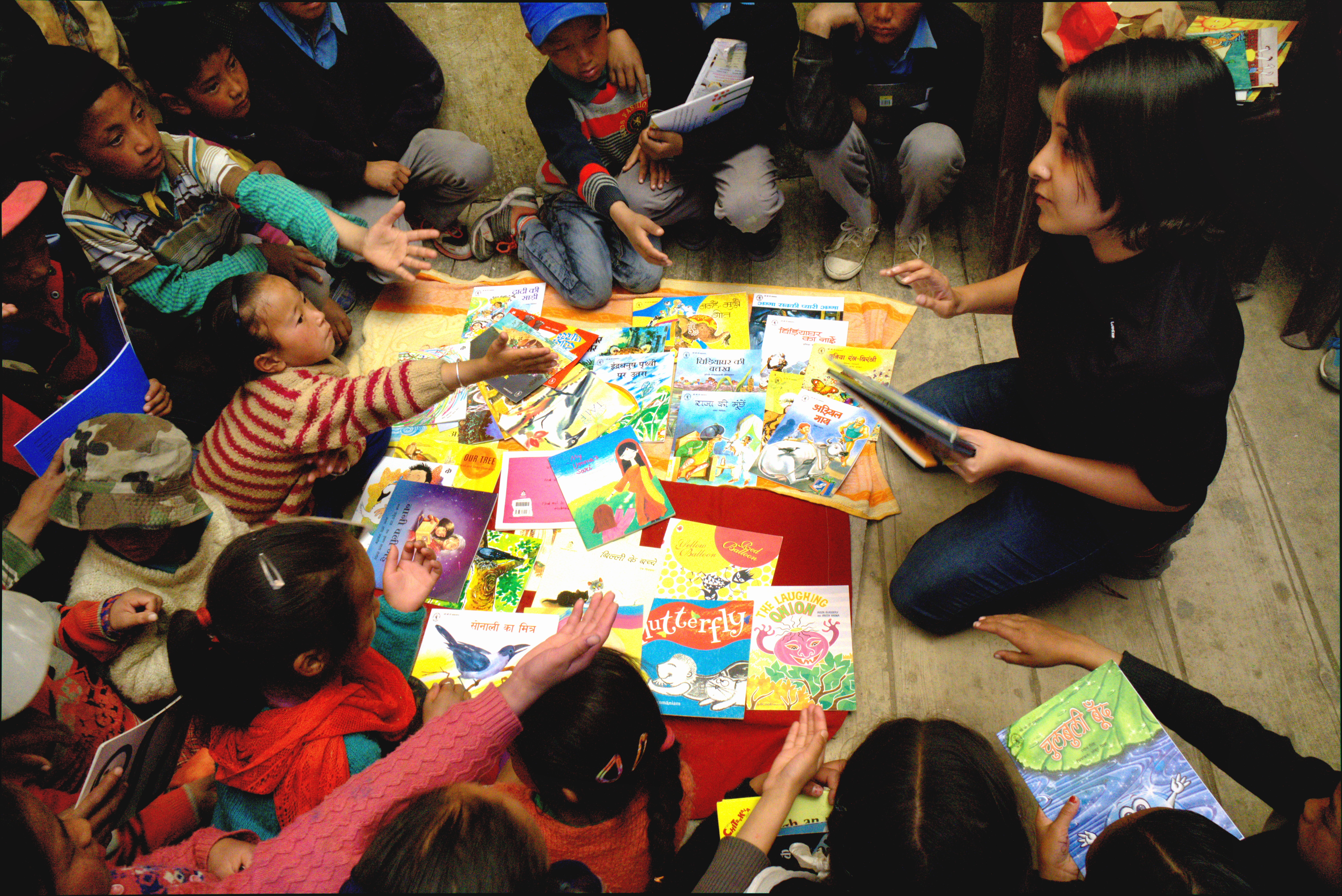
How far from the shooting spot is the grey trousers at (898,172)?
2264 mm

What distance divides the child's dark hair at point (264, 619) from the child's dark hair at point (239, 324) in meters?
0.63

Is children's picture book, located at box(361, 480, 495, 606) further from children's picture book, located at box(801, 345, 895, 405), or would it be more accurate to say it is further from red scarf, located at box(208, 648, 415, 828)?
children's picture book, located at box(801, 345, 895, 405)

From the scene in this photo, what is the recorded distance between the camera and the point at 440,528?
1.95 m

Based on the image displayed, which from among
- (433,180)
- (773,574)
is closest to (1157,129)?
(773,574)

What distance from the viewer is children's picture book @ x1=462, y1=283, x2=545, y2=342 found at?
2447 mm

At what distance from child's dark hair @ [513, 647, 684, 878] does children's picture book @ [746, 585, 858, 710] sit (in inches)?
18.8

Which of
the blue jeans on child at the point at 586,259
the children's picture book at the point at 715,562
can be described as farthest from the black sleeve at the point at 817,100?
the children's picture book at the point at 715,562

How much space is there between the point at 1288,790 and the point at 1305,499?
1022 mm

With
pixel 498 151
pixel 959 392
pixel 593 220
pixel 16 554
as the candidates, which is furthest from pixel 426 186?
pixel 959 392

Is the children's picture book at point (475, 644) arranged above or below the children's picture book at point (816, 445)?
below

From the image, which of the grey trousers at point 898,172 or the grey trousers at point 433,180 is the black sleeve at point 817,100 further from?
the grey trousers at point 433,180

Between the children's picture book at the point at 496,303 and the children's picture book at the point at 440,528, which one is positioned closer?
the children's picture book at the point at 440,528

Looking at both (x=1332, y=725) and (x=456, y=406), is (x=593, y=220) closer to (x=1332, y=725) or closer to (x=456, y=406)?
(x=456, y=406)

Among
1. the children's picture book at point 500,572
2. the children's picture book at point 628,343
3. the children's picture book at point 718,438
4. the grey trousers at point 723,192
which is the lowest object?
the children's picture book at point 500,572
